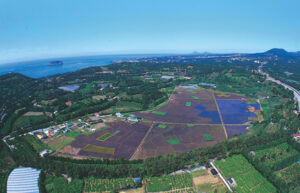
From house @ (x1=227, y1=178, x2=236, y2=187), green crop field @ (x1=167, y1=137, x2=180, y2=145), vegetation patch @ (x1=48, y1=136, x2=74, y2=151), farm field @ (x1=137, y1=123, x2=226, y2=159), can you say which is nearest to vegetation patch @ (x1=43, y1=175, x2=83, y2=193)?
vegetation patch @ (x1=48, y1=136, x2=74, y2=151)

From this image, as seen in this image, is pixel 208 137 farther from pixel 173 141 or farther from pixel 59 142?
pixel 59 142

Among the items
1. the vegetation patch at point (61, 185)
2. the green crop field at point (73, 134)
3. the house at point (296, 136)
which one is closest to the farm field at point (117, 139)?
the green crop field at point (73, 134)

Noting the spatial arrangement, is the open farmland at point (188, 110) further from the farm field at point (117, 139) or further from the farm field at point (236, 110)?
the farm field at point (117, 139)

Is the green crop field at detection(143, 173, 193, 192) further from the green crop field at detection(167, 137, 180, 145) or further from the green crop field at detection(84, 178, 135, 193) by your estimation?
the green crop field at detection(167, 137, 180, 145)

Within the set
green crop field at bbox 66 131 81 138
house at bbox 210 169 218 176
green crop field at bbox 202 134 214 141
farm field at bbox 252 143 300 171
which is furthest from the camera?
green crop field at bbox 66 131 81 138

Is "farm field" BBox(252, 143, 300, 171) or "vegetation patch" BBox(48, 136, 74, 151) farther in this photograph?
"vegetation patch" BBox(48, 136, 74, 151)

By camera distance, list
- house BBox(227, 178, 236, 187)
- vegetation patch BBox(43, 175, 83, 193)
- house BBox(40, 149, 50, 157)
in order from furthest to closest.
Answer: house BBox(40, 149, 50, 157)
house BBox(227, 178, 236, 187)
vegetation patch BBox(43, 175, 83, 193)

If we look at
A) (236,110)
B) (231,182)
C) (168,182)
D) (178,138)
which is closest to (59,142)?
(168,182)

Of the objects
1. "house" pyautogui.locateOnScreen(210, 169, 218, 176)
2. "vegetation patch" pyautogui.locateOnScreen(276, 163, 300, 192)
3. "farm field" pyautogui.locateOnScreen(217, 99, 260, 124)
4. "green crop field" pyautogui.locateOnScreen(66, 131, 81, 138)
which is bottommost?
"vegetation patch" pyautogui.locateOnScreen(276, 163, 300, 192)

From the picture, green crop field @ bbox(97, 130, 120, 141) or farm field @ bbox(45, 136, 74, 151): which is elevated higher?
green crop field @ bbox(97, 130, 120, 141)
